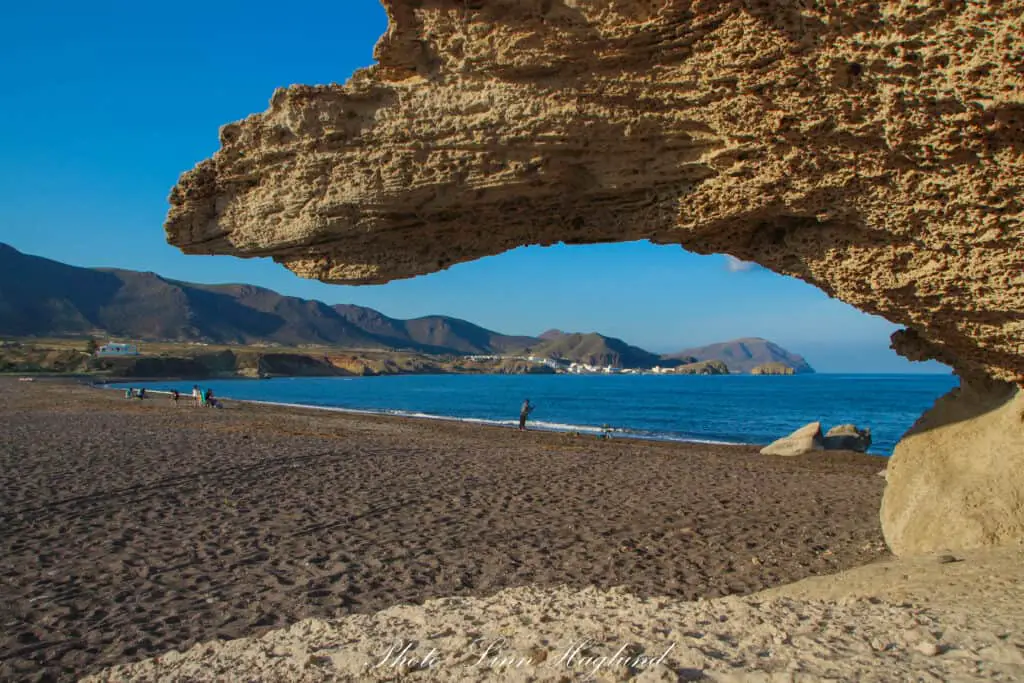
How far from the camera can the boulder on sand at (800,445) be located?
2336cm

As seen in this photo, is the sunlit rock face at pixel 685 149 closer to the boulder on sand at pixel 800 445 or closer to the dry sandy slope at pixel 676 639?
the dry sandy slope at pixel 676 639

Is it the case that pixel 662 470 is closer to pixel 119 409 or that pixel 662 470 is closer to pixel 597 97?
pixel 597 97

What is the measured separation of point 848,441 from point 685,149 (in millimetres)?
23741

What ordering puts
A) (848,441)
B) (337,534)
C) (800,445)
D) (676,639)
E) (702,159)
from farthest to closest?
(848,441), (800,445), (337,534), (702,159), (676,639)

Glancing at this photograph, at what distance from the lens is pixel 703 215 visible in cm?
641

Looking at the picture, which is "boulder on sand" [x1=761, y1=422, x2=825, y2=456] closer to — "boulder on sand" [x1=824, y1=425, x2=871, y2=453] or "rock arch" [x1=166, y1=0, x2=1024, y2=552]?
"boulder on sand" [x1=824, y1=425, x2=871, y2=453]

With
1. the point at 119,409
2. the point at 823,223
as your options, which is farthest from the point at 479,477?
the point at 119,409

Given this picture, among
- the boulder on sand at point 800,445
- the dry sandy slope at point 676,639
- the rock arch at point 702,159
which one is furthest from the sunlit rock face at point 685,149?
the boulder on sand at point 800,445

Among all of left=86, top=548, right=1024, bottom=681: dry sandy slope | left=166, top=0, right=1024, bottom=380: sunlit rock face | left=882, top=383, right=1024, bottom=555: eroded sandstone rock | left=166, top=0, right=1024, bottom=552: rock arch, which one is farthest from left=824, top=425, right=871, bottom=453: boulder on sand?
left=86, top=548, right=1024, bottom=681: dry sandy slope

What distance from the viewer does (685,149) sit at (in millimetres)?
6051

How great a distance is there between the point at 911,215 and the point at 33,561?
32.2 ft

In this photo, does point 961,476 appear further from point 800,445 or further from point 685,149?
point 800,445

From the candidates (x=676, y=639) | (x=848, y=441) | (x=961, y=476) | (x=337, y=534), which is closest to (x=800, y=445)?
(x=848, y=441)

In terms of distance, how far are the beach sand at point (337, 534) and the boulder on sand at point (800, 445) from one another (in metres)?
6.26
